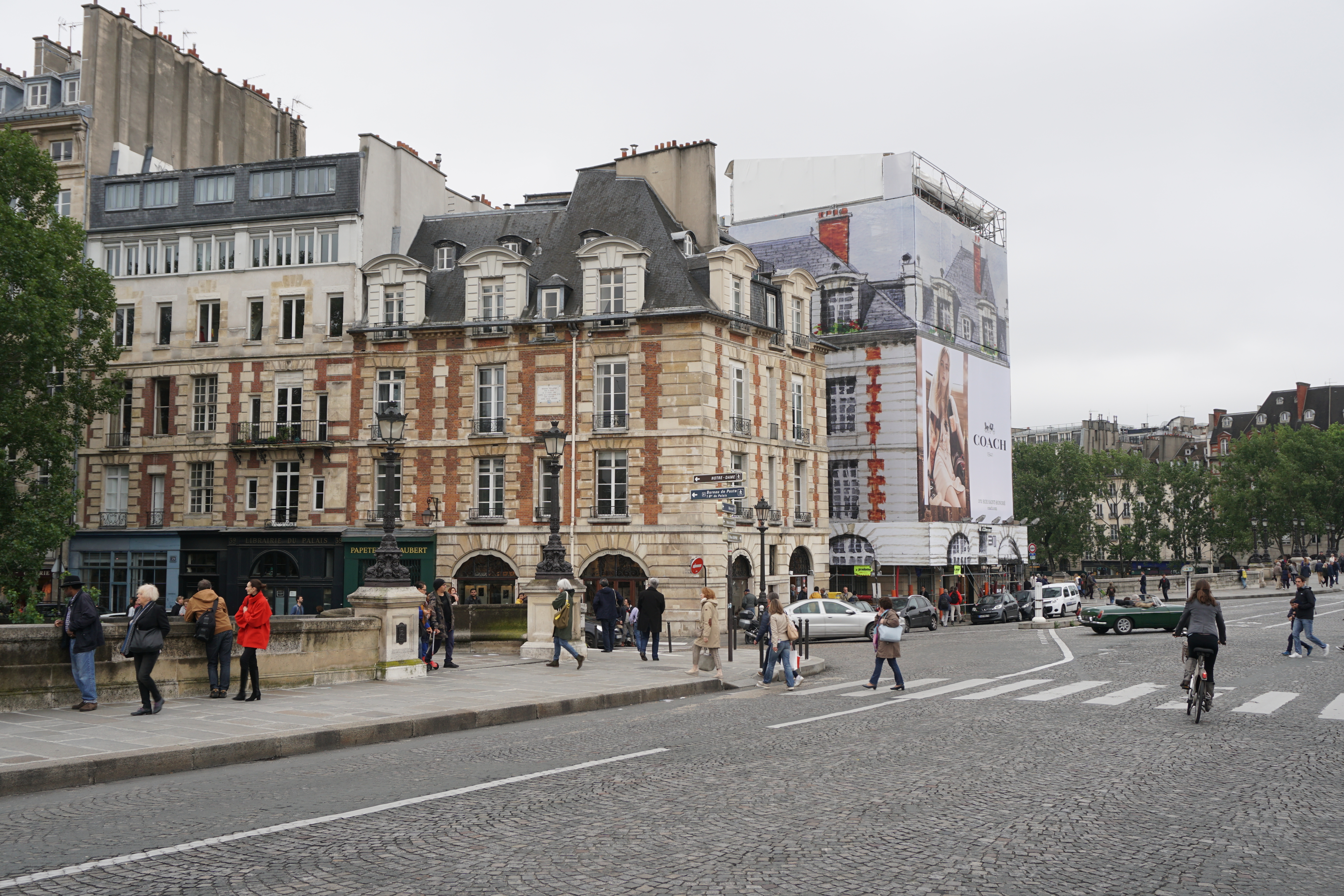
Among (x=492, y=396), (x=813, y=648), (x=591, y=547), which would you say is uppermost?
(x=492, y=396)

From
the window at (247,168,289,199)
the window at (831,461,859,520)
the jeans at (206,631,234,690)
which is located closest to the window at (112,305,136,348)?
the window at (247,168,289,199)

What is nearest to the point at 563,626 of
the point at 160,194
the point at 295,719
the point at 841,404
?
the point at 295,719

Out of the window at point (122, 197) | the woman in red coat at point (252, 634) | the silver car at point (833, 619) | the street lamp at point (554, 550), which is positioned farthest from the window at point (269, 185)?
the woman in red coat at point (252, 634)

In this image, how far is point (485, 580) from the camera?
135 feet

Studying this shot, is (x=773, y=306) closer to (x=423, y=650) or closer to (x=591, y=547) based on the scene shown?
(x=591, y=547)

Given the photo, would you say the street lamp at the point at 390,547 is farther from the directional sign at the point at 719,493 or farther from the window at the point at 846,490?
the window at the point at 846,490

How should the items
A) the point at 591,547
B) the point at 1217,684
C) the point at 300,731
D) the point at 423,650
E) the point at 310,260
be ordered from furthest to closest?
the point at 310,260
the point at 591,547
the point at 423,650
the point at 1217,684
the point at 300,731

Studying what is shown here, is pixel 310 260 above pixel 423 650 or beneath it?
above

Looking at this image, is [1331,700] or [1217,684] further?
[1217,684]

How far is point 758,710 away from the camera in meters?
15.6

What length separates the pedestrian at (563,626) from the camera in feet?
71.4

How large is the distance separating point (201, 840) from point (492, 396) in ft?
113

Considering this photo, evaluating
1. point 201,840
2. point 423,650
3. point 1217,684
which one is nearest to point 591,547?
point 423,650

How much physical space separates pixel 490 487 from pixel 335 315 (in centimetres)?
865
